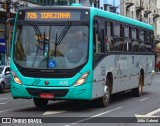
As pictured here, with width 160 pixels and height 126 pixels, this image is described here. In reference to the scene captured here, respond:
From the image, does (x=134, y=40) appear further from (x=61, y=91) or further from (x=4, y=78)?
(x=4, y=78)

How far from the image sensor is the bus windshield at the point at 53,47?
1441 cm

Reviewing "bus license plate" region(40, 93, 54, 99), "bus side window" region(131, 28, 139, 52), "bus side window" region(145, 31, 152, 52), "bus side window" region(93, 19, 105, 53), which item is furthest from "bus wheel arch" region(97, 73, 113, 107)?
"bus side window" region(145, 31, 152, 52)

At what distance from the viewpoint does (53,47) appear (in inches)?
572

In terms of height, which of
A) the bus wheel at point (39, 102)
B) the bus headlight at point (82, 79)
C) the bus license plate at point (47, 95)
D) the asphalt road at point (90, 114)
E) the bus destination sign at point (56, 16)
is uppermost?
the bus destination sign at point (56, 16)

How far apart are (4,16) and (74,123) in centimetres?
2856

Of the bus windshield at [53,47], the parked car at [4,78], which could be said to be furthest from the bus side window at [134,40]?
the parked car at [4,78]

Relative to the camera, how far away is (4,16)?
39250mm

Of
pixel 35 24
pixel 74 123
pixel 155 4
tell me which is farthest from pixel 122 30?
pixel 155 4

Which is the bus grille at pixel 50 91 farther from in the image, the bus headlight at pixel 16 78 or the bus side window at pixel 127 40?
the bus side window at pixel 127 40

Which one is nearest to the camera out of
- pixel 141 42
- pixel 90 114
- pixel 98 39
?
pixel 90 114

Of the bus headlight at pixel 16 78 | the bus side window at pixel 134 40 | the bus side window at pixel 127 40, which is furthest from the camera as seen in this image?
the bus side window at pixel 134 40

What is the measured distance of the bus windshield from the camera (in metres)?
14.4

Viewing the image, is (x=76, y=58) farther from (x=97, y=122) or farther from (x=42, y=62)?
(x=97, y=122)

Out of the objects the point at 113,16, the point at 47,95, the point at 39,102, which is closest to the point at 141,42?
the point at 113,16
